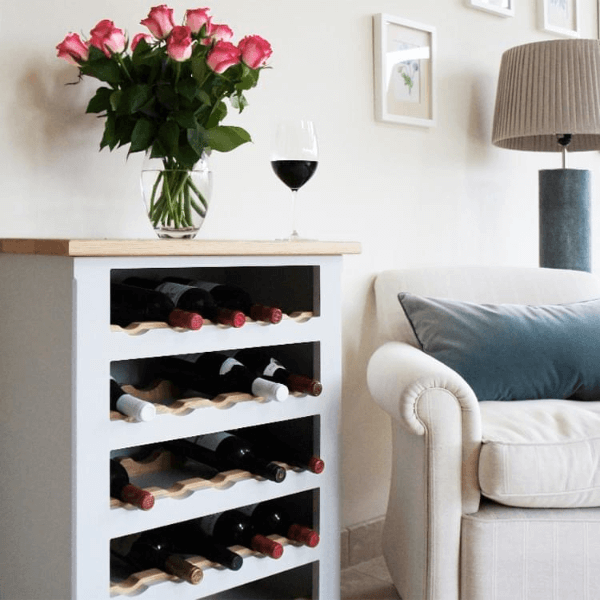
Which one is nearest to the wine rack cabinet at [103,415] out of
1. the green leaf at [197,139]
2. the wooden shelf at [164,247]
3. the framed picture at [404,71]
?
the wooden shelf at [164,247]

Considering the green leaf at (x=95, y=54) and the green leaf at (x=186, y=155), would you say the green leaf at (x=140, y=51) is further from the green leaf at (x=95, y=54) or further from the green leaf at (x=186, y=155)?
the green leaf at (x=186, y=155)

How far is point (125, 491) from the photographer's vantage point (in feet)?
4.72

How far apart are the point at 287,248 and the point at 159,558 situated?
2.12 ft

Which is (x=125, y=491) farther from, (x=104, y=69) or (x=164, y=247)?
(x=104, y=69)

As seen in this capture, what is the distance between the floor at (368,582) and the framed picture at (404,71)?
1.30 m

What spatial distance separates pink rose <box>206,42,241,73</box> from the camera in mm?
1521

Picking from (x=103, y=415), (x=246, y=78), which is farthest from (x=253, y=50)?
(x=103, y=415)

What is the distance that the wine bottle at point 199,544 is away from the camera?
1.54 metres

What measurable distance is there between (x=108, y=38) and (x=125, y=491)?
84 centimetres

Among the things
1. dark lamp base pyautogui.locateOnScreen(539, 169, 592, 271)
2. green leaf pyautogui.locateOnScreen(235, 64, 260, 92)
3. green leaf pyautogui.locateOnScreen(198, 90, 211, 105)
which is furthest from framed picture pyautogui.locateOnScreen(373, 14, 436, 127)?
green leaf pyautogui.locateOnScreen(198, 90, 211, 105)

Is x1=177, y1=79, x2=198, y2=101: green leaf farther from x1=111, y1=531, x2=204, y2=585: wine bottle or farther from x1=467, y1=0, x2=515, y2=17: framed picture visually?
x1=467, y1=0, x2=515, y2=17: framed picture

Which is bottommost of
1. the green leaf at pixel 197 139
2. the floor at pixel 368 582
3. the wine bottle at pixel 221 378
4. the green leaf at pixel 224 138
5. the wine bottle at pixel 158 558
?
the floor at pixel 368 582

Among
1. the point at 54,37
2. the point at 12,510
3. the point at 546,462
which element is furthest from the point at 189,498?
the point at 54,37

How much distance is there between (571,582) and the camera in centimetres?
167
